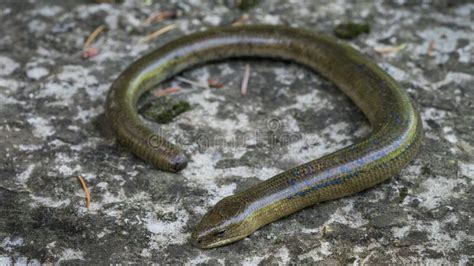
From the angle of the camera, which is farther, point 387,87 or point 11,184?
point 387,87

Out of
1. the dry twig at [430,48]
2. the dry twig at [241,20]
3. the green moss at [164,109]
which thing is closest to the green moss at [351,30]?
the dry twig at [430,48]

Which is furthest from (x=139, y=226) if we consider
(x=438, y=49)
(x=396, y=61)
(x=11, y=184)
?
(x=438, y=49)

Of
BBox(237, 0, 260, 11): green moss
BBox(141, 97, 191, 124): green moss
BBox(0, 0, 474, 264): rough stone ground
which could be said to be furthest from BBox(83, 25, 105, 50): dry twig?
BBox(237, 0, 260, 11): green moss

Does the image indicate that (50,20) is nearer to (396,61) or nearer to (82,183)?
(82,183)

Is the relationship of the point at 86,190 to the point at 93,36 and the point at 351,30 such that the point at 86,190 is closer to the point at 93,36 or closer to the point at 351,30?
the point at 93,36

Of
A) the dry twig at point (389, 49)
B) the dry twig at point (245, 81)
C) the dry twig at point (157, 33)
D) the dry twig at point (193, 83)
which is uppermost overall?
the dry twig at point (389, 49)

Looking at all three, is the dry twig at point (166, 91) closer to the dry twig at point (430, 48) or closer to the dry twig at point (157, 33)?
the dry twig at point (157, 33)

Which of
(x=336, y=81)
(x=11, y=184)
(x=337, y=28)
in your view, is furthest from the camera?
(x=337, y=28)
